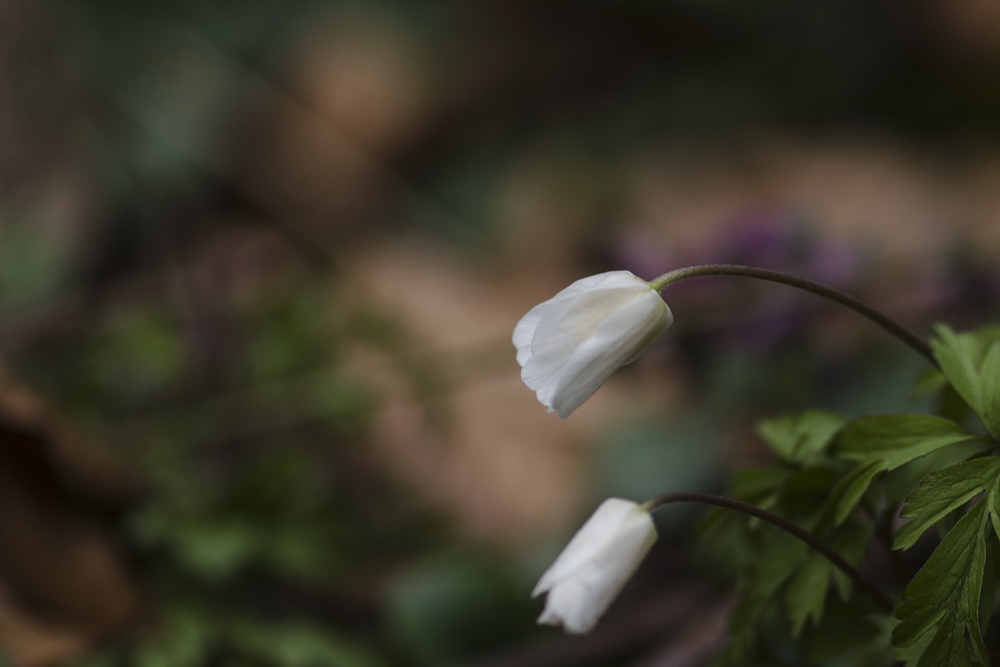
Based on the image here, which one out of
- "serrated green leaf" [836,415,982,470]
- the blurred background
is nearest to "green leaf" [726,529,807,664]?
"serrated green leaf" [836,415,982,470]

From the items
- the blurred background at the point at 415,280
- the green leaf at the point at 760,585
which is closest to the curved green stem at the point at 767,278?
the green leaf at the point at 760,585

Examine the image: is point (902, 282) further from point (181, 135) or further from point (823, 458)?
point (181, 135)

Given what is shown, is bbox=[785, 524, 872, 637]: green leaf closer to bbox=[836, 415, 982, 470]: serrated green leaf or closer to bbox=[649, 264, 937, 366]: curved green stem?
bbox=[836, 415, 982, 470]: serrated green leaf

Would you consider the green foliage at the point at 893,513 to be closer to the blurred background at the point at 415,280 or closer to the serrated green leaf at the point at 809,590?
the serrated green leaf at the point at 809,590

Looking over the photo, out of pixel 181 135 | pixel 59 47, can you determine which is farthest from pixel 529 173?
pixel 59 47

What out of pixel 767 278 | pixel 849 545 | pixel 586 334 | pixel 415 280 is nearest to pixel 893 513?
pixel 849 545
